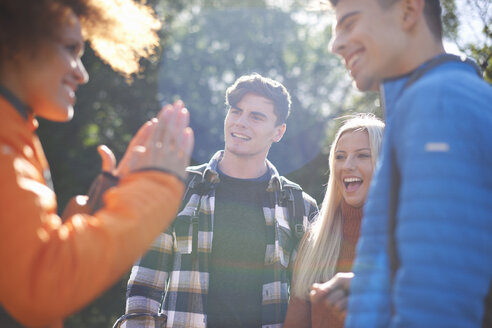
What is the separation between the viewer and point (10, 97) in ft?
5.39

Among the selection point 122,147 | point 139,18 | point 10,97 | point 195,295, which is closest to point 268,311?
point 195,295

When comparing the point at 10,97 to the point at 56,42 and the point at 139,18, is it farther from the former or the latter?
the point at 139,18

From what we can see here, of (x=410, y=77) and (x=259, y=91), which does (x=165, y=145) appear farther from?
(x=259, y=91)

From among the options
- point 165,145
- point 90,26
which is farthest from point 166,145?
point 90,26

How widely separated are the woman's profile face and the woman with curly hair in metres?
2.07

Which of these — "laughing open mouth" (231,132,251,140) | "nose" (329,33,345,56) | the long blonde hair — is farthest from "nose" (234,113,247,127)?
"nose" (329,33,345,56)

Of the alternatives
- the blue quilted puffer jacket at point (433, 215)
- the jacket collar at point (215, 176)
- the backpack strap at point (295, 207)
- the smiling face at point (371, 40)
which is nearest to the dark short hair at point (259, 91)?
the jacket collar at point (215, 176)

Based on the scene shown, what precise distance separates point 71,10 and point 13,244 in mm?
976

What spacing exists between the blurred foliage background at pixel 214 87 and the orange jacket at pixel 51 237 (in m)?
3.37

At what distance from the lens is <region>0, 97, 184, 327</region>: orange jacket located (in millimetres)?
1391

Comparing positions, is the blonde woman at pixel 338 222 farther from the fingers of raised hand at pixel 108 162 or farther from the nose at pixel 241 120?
the fingers of raised hand at pixel 108 162

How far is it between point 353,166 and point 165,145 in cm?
229

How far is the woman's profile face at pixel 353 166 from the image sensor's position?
3605mm

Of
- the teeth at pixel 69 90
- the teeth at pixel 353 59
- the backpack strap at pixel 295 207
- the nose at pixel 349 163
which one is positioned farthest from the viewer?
the backpack strap at pixel 295 207
